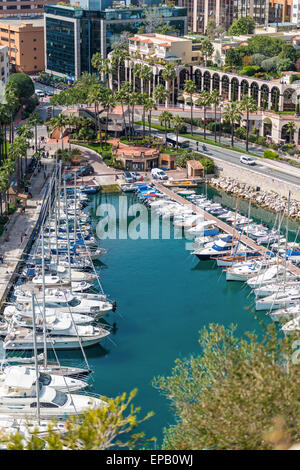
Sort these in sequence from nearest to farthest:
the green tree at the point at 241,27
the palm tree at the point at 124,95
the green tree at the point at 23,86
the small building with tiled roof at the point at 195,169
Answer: the small building with tiled roof at the point at 195,169 → the palm tree at the point at 124,95 → the green tree at the point at 23,86 → the green tree at the point at 241,27

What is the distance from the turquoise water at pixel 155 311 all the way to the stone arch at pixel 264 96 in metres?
52.0

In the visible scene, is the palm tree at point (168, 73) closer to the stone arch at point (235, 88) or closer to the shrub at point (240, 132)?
the stone arch at point (235, 88)

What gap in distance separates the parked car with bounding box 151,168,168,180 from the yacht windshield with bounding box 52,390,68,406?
6205cm

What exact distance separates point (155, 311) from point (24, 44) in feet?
398

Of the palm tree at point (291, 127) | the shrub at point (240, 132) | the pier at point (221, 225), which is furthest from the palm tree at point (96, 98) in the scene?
the palm tree at point (291, 127)

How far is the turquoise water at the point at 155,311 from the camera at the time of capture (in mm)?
61844

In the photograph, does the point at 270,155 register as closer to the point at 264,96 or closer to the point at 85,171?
the point at 264,96

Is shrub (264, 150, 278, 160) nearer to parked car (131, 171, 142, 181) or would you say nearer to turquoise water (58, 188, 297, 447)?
parked car (131, 171, 142, 181)

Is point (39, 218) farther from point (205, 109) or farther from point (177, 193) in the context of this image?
point (205, 109)

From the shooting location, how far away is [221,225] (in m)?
95.1

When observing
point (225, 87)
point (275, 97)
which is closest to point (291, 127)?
point (275, 97)

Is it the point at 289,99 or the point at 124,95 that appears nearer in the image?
the point at 124,95

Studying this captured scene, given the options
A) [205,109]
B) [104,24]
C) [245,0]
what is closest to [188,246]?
[205,109]
